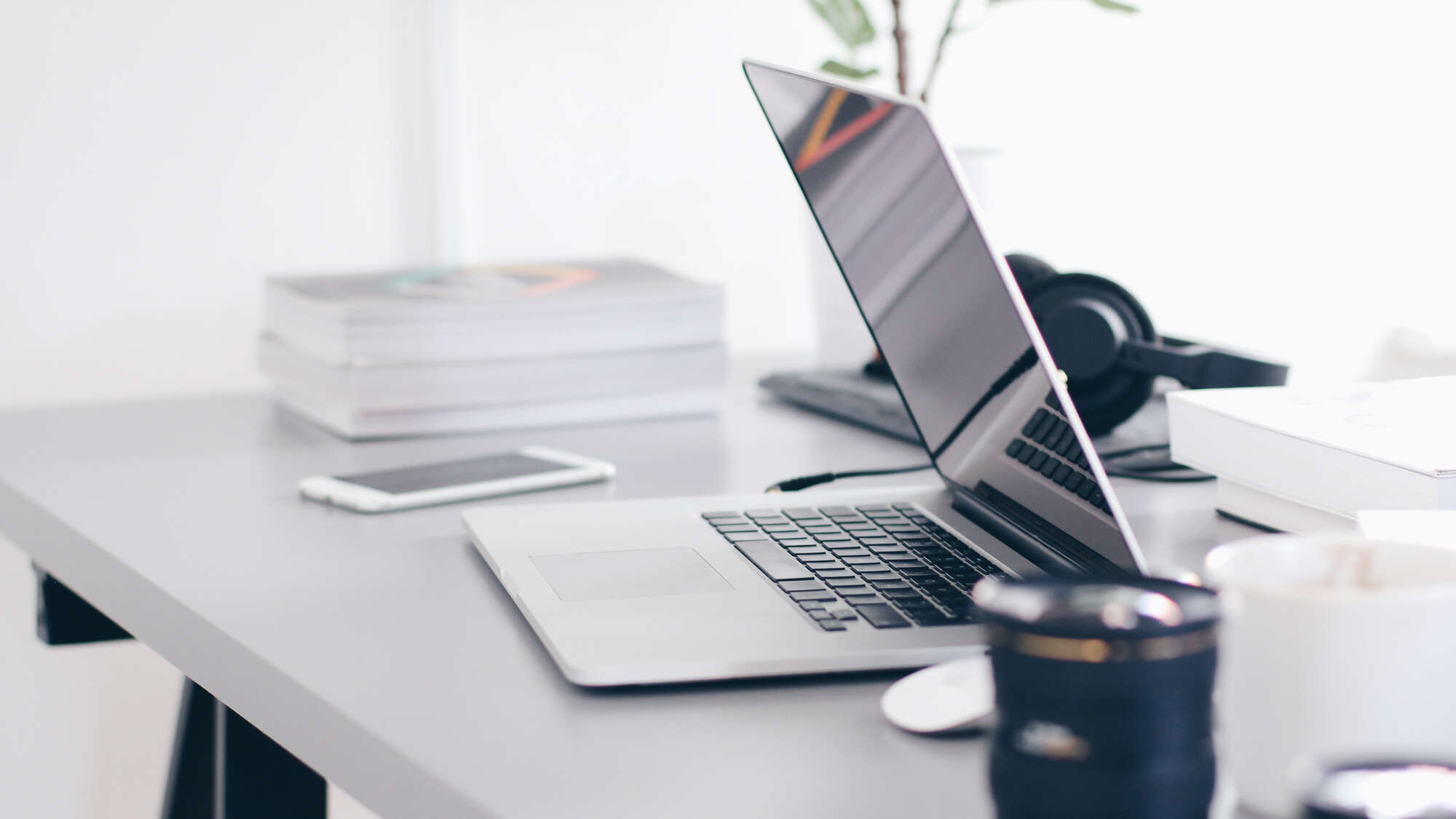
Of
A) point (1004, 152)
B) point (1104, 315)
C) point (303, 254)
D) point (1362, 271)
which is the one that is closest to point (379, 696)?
point (1104, 315)

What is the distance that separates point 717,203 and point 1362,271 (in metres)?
1.02

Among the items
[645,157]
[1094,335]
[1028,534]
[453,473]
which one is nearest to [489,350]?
[453,473]

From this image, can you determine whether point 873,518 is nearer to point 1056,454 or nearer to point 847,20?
point 1056,454

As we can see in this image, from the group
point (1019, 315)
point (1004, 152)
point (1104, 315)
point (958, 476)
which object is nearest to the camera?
point (1019, 315)

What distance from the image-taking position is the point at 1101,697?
0.94 ft

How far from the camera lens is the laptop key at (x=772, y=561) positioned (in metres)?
0.63

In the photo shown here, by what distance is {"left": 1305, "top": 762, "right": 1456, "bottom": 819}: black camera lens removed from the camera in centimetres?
24

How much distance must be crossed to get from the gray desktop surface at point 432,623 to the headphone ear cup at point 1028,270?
5.6 inches

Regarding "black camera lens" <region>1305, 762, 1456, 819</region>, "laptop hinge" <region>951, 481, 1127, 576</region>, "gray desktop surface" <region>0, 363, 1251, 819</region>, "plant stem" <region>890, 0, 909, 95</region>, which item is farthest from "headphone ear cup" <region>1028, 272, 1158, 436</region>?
"black camera lens" <region>1305, 762, 1456, 819</region>

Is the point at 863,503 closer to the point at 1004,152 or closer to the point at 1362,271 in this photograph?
the point at 1004,152

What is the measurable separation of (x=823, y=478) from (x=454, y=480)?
23 cm

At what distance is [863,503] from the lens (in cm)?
79

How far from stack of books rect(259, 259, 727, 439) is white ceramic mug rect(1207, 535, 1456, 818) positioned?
→ 802 mm

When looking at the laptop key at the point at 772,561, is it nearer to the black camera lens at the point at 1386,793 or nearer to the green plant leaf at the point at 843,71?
the black camera lens at the point at 1386,793
